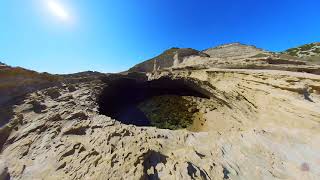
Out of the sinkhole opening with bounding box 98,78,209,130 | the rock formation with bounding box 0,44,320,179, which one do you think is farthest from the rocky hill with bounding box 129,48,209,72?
the rock formation with bounding box 0,44,320,179

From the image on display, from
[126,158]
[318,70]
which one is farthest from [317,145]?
[318,70]

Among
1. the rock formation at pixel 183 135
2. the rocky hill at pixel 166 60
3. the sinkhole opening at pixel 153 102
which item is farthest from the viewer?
the rocky hill at pixel 166 60

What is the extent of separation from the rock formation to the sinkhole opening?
0.92 ft

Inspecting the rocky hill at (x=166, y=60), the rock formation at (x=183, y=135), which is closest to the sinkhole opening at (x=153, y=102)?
the rock formation at (x=183, y=135)

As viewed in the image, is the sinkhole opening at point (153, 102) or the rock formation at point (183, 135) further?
the sinkhole opening at point (153, 102)

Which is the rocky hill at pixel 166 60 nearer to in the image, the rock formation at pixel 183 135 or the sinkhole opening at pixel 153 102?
the sinkhole opening at pixel 153 102

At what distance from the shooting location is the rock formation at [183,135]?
27.8 ft

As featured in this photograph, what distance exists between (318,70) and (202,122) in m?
10.8

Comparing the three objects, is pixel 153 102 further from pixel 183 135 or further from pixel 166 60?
pixel 183 135

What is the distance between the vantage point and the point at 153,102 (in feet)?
80.6

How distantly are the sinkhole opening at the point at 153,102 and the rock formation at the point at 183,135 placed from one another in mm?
282

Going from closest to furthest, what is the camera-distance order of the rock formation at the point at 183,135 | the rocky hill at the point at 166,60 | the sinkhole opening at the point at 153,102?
the rock formation at the point at 183,135 → the sinkhole opening at the point at 153,102 → the rocky hill at the point at 166,60

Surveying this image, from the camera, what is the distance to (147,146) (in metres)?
9.59

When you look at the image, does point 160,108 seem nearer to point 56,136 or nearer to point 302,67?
point 56,136
